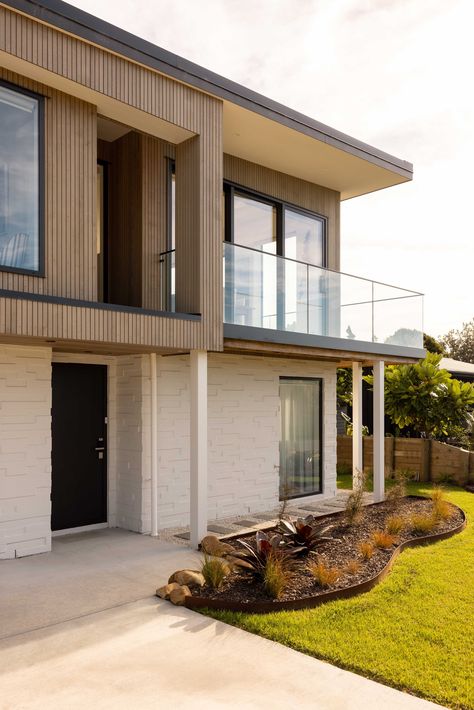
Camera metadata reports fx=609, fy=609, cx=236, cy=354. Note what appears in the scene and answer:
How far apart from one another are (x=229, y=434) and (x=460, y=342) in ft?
166

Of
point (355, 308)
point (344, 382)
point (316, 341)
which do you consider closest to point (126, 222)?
point (316, 341)

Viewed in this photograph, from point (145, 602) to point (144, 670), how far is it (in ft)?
4.59

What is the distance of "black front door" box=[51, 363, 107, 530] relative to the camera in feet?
28.4

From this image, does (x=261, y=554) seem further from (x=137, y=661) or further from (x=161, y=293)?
(x=161, y=293)

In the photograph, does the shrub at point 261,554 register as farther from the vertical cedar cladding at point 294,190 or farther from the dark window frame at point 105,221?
the vertical cedar cladding at point 294,190

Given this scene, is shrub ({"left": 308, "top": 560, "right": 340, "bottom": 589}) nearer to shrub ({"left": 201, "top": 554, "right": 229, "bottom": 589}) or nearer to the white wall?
shrub ({"left": 201, "top": 554, "right": 229, "bottom": 589})

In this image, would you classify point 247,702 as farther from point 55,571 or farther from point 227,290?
point 227,290

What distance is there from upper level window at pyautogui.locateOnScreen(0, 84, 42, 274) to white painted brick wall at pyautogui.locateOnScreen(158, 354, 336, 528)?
3.10 metres

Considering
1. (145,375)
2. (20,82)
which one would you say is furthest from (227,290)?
(20,82)

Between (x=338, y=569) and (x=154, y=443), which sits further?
(x=154, y=443)

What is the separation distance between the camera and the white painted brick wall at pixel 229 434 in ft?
30.8

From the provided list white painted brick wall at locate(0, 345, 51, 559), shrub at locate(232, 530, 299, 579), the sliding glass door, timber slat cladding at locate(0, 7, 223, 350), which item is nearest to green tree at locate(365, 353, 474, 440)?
the sliding glass door

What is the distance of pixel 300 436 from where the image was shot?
39.3 ft

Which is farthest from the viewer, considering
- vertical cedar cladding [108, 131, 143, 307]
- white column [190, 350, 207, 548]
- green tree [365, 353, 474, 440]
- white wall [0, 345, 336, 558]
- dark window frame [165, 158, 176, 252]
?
green tree [365, 353, 474, 440]
